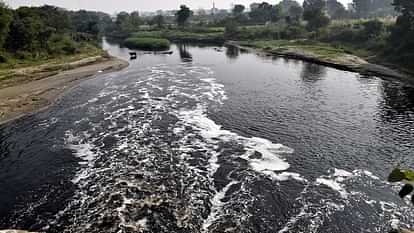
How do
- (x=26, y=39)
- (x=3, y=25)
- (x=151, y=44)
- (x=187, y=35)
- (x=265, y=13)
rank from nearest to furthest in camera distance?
(x=3, y=25) → (x=26, y=39) → (x=151, y=44) → (x=187, y=35) → (x=265, y=13)

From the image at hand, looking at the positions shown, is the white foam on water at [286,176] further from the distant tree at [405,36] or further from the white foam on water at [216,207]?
the distant tree at [405,36]

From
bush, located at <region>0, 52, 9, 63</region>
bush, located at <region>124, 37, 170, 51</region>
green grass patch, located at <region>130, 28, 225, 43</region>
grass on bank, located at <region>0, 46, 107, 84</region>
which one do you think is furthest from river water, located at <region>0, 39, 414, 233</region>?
green grass patch, located at <region>130, 28, 225, 43</region>

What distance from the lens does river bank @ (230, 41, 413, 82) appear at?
69.2 meters

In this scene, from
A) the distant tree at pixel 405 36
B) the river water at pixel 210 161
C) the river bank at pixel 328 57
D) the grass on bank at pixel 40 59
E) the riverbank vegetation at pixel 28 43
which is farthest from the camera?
the distant tree at pixel 405 36

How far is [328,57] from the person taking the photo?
86.4 metres

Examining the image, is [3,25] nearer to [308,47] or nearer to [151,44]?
[151,44]

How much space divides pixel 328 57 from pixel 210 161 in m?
68.5

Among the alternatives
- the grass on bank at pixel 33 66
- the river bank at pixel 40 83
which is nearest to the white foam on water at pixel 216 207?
the river bank at pixel 40 83

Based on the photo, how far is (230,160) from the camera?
2961cm

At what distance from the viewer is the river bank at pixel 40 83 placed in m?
45.2

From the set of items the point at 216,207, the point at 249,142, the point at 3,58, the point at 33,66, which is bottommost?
the point at 216,207

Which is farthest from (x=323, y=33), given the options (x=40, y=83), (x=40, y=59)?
(x=40, y=83)

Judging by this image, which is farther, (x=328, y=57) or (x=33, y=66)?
(x=328, y=57)

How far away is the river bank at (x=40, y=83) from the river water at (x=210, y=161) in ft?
9.94
